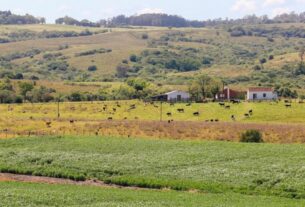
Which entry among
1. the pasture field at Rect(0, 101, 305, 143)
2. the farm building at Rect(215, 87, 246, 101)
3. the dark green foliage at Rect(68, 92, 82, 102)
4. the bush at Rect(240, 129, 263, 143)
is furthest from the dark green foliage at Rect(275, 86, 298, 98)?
the bush at Rect(240, 129, 263, 143)

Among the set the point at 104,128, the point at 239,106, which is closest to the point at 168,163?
the point at 104,128

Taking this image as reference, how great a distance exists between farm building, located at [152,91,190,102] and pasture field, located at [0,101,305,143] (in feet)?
55.9

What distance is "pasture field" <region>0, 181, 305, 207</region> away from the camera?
40469 mm

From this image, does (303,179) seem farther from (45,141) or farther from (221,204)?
(45,141)

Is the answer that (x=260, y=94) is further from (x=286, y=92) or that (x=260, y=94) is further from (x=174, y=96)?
(x=174, y=96)

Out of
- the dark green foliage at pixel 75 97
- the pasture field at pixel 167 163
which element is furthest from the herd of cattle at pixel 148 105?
the pasture field at pixel 167 163

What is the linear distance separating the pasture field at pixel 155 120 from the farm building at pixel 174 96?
17.1 meters

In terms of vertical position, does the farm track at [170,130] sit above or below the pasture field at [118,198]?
below

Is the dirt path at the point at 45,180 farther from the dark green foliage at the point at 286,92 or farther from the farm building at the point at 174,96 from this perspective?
the dark green foliage at the point at 286,92

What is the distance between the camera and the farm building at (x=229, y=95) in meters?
142

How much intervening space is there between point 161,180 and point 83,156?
42.2 feet

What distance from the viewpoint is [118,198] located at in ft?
140

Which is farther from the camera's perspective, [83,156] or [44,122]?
[44,122]

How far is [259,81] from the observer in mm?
190500
